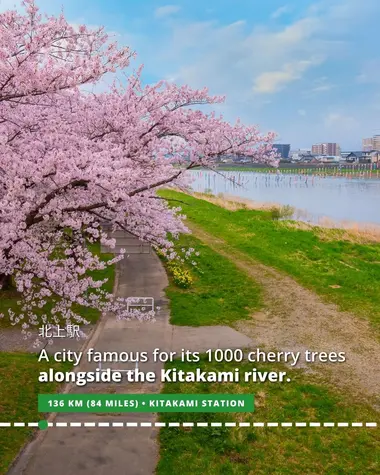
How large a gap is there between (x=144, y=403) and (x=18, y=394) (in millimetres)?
2938

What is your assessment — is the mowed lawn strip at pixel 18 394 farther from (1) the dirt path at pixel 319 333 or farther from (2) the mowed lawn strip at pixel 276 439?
(1) the dirt path at pixel 319 333

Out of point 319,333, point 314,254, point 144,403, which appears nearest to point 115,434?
point 144,403

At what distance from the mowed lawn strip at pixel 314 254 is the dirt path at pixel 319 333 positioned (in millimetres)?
865

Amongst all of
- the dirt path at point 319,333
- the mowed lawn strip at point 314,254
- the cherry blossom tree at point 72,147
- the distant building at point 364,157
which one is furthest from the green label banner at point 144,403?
the distant building at point 364,157

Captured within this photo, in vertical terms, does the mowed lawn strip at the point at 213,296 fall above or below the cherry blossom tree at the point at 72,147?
below

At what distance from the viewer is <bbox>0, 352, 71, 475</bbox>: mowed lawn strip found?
344 inches

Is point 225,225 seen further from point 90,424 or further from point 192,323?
point 90,424

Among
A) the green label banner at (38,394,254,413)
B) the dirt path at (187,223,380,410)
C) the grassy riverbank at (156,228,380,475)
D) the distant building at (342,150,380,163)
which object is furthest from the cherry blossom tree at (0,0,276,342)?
the distant building at (342,150,380,163)

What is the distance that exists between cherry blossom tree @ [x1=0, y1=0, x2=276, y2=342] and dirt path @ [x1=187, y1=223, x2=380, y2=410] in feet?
16.4

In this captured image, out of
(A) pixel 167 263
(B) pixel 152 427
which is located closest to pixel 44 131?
(B) pixel 152 427

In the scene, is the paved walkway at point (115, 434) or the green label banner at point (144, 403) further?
the green label banner at point (144, 403)

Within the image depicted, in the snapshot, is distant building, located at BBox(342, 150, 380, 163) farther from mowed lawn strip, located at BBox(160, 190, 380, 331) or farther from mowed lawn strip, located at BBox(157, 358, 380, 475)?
mowed lawn strip, located at BBox(157, 358, 380, 475)

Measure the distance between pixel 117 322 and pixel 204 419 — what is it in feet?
20.1

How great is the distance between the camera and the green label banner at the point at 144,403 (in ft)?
32.1
